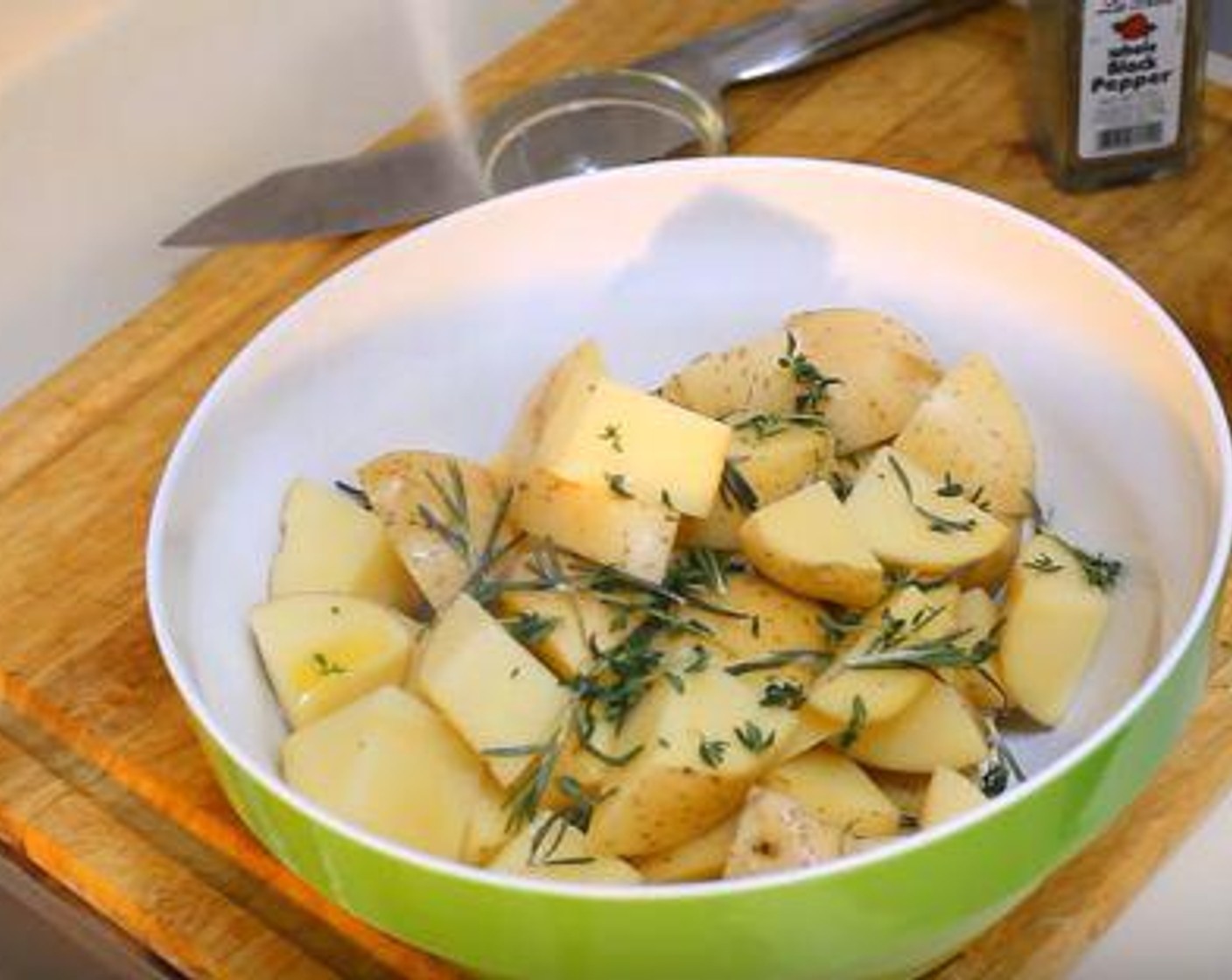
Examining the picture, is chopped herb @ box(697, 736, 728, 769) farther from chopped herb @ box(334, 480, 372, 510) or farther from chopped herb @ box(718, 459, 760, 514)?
chopped herb @ box(334, 480, 372, 510)

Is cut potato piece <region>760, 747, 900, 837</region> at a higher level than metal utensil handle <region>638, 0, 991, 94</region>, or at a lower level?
lower

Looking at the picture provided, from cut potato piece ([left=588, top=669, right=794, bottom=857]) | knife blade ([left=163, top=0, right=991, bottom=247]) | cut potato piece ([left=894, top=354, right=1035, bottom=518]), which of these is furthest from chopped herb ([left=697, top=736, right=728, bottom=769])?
knife blade ([left=163, top=0, right=991, bottom=247])

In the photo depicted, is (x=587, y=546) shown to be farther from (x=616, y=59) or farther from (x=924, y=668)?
(x=616, y=59)

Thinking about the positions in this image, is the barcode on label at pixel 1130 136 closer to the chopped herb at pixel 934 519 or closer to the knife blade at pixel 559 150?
the knife blade at pixel 559 150

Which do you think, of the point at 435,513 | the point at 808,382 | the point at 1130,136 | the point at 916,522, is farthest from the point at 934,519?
the point at 1130,136

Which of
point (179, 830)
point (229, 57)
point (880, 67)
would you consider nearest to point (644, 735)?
point (179, 830)

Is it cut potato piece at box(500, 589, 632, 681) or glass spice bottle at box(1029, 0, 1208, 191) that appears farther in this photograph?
glass spice bottle at box(1029, 0, 1208, 191)

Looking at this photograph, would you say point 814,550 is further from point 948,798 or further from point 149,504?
point 149,504
